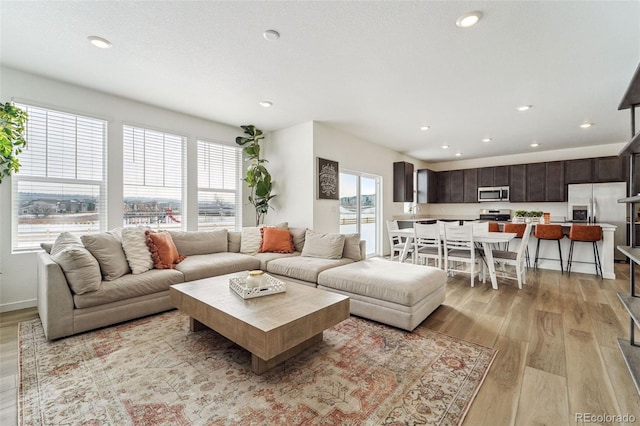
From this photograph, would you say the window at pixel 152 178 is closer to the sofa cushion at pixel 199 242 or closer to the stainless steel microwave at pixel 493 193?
the sofa cushion at pixel 199 242

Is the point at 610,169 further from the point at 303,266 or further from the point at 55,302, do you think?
the point at 55,302

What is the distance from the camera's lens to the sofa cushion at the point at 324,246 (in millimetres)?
3689

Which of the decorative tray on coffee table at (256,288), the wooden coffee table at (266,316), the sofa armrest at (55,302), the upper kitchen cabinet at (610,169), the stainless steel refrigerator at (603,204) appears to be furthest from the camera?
the upper kitchen cabinet at (610,169)

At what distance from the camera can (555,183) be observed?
21.1 ft

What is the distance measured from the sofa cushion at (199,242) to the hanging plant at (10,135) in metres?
1.65

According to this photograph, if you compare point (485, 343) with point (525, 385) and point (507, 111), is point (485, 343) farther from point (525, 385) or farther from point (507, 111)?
point (507, 111)

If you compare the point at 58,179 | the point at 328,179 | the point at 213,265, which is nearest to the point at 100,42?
the point at 58,179

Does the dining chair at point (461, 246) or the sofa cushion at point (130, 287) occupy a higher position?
the dining chair at point (461, 246)

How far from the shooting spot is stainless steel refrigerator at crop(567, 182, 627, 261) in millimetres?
5508

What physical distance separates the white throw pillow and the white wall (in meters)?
0.79

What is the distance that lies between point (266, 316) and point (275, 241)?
2429 mm

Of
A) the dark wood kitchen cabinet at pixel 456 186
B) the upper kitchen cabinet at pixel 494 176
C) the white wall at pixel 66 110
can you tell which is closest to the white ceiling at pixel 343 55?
the white wall at pixel 66 110

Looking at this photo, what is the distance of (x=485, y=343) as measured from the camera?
7.48 feet

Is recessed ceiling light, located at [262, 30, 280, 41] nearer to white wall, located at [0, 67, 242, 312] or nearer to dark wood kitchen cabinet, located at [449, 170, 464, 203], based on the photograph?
white wall, located at [0, 67, 242, 312]
